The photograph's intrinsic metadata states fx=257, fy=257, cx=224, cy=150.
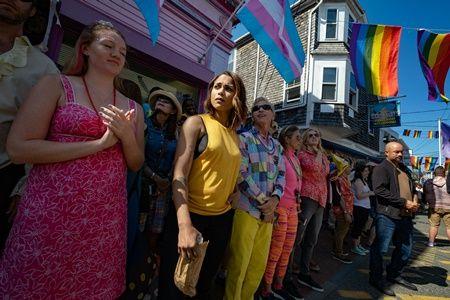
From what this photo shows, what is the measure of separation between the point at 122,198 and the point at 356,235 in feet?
18.3

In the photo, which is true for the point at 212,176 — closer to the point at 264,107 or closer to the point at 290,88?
the point at 264,107

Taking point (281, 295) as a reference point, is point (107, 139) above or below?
above

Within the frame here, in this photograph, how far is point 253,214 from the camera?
2.26m

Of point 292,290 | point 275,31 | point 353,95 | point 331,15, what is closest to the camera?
point 292,290

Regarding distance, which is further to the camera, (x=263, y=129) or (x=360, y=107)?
(x=360, y=107)

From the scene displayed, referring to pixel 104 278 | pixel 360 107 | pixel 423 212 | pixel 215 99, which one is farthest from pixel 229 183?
pixel 423 212

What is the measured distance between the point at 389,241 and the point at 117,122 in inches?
150

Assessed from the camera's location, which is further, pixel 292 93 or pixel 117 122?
pixel 292 93

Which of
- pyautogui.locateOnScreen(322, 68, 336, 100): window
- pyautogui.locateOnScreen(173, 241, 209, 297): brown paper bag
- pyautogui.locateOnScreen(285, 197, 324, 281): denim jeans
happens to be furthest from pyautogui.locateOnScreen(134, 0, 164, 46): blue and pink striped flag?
pyautogui.locateOnScreen(322, 68, 336, 100): window

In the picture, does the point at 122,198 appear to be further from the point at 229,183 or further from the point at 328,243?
the point at 328,243

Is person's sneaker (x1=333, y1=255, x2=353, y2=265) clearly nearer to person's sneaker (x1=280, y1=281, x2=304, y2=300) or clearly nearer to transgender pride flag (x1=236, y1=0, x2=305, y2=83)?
person's sneaker (x1=280, y1=281, x2=304, y2=300)

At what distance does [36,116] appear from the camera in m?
1.16

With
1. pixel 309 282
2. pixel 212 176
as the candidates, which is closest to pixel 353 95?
pixel 309 282

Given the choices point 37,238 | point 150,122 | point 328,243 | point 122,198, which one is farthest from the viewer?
point 328,243
